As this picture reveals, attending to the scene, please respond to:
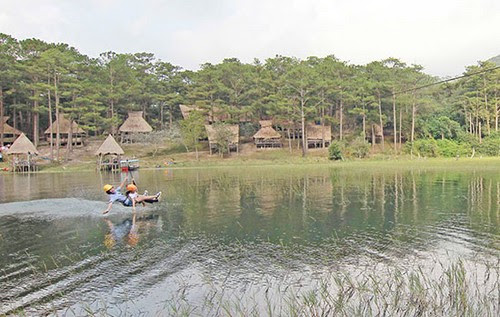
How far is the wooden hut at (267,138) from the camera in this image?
57.0 meters

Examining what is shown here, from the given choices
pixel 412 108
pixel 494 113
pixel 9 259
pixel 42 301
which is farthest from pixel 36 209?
pixel 494 113

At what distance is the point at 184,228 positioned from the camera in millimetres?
13383

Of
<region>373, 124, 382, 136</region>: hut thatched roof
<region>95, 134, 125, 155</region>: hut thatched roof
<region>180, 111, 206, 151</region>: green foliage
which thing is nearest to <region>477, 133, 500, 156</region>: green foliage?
<region>373, 124, 382, 136</region>: hut thatched roof

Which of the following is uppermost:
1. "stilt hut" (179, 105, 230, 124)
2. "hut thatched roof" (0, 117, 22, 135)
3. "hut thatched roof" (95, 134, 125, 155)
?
"stilt hut" (179, 105, 230, 124)

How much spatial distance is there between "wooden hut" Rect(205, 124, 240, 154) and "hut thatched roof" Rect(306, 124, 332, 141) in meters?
10.1

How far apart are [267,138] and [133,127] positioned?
19.4 meters

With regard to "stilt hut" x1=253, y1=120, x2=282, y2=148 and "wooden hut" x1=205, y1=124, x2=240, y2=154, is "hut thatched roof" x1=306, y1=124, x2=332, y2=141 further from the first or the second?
"wooden hut" x1=205, y1=124, x2=240, y2=154

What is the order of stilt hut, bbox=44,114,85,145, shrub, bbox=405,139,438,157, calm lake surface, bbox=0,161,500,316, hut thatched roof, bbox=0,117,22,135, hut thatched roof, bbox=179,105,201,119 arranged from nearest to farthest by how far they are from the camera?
calm lake surface, bbox=0,161,500,316
shrub, bbox=405,139,438,157
hut thatched roof, bbox=0,117,22,135
stilt hut, bbox=44,114,85,145
hut thatched roof, bbox=179,105,201,119

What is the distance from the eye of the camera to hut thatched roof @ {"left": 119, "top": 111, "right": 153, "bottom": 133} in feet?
193

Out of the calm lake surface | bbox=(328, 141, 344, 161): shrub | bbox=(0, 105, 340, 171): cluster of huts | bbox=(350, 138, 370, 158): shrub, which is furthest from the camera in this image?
bbox=(0, 105, 340, 171): cluster of huts

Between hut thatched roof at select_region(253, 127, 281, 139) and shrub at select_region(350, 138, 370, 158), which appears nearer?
shrub at select_region(350, 138, 370, 158)

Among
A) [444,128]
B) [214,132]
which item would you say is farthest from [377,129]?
[214,132]

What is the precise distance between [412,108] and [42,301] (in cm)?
→ 5644

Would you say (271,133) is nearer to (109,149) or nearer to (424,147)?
(424,147)
